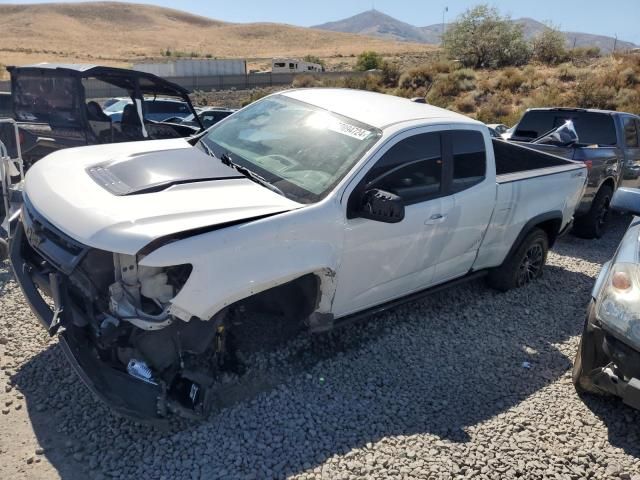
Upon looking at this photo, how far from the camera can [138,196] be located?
3.09m

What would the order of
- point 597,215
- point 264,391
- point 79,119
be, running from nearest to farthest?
point 264,391, point 79,119, point 597,215

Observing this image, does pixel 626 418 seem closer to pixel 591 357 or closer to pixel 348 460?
pixel 591 357

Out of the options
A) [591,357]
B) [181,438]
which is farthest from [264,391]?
[591,357]

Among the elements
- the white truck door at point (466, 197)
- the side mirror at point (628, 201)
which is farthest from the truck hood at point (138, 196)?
the side mirror at point (628, 201)

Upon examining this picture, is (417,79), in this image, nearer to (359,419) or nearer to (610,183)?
(610,183)

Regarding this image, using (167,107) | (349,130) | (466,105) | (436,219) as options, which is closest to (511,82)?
(466,105)

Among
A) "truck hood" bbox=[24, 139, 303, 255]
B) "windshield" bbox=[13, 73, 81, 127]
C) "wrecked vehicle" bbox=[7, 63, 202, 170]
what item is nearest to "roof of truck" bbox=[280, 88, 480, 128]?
"truck hood" bbox=[24, 139, 303, 255]

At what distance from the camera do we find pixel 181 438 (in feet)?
9.88

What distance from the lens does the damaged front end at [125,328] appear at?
2820 mm

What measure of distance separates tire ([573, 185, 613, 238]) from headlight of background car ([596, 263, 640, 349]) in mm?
4826

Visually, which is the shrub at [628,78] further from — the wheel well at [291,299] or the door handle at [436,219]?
the wheel well at [291,299]

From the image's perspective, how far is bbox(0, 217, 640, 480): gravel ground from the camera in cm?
289

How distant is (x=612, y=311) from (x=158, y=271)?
2686mm

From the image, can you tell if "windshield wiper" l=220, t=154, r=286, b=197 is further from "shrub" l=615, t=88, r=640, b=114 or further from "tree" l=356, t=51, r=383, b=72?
"tree" l=356, t=51, r=383, b=72
